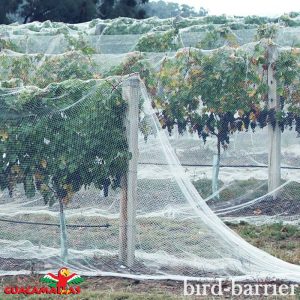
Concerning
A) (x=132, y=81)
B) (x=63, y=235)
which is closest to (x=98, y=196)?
(x=63, y=235)

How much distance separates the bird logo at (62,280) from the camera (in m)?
5.55

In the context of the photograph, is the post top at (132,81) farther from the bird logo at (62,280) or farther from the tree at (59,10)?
the tree at (59,10)

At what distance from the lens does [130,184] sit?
5.88 m

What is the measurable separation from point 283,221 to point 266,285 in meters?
2.57

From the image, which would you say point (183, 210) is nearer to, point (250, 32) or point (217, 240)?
point (217, 240)

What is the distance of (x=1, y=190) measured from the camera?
600cm

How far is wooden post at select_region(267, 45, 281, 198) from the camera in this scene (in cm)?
870

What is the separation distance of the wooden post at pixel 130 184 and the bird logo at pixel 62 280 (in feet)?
1.26

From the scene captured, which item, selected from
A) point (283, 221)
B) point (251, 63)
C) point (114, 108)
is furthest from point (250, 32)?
point (114, 108)

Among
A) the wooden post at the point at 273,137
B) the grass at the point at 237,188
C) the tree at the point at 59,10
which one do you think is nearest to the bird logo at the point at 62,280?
the grass at the point at 237,188

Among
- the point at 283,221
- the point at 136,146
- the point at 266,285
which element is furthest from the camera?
the point at 283,221

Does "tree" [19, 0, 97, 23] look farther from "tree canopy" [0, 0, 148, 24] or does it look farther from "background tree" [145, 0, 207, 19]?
"background tree" [145, 0, 207, 19]

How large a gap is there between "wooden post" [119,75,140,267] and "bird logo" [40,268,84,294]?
0.38m

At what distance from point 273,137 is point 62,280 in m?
3.79
